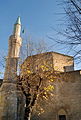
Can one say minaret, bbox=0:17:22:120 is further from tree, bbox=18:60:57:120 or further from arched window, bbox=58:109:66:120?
arched window, bbox=58:109:66:120

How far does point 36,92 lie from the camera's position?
9.61m

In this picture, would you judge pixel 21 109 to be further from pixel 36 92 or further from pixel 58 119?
pixel 36 92

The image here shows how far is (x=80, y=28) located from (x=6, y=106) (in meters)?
11.7

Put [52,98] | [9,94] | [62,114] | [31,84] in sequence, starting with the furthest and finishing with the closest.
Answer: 1. [9,94]
2. [52,98]
3. [62,114]
4. [31,84]

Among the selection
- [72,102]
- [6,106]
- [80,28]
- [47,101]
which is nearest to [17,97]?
[6,106]

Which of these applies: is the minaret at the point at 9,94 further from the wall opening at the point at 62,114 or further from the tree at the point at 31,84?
the wall opening at the point at 62,114

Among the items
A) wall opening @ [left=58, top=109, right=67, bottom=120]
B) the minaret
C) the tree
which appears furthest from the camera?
the minaret

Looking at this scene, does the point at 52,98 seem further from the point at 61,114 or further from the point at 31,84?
the point at 31,84

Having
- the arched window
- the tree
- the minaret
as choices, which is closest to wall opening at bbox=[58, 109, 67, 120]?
the arched window

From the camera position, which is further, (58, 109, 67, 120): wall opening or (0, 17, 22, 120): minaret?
(0, 17, 22, 120): minaret

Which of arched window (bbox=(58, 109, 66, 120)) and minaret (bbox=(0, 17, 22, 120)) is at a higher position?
minaret (bbox=(0, 17, 22, 120))

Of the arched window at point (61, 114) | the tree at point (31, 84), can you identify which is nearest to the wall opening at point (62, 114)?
the arched window at point (61, 114)

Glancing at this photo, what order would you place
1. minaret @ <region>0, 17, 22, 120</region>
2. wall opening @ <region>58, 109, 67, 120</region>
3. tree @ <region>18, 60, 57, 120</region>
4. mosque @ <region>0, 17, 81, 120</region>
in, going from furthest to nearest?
minaret @ <region>0, 17, 22, 120</region> → wall opening @ <region>58, 109, 67, 120</region> → mosque @ <region>0, 17, 81, 120</region> → tree @ <region>18, 60, 57, 120</region>

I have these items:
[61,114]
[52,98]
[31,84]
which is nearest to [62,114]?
[61,114]
